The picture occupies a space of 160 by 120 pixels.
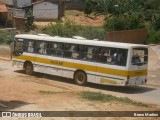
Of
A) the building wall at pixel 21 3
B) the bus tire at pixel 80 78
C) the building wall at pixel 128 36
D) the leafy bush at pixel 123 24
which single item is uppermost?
the building wall at pixel 21 3

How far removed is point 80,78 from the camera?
74.0 feet

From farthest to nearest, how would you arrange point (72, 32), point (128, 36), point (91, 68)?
point (72, 32), point (128, 36), point (91, 68)

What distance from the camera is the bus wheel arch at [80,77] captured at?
73.2 feet

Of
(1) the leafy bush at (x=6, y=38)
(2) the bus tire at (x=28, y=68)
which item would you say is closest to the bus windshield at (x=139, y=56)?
(2) the bus tire at (x=28, y=68)

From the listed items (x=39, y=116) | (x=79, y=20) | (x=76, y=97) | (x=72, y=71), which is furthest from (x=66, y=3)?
(x=39, y=116)

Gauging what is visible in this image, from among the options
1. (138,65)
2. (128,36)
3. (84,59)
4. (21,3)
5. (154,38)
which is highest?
(21,3)

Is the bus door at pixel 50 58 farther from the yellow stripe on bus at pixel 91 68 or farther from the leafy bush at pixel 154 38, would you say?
the leafy bush at pixel 154 38

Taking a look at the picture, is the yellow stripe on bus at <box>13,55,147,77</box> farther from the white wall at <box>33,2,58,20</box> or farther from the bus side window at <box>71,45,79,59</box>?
the white wall at <box>33,2,58,20</box>

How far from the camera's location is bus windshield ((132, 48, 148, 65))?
815 inches

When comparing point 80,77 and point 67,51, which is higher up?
point 67,51

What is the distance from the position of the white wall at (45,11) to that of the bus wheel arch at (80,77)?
36.7 metres

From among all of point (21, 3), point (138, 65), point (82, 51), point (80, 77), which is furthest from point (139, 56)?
point (21, 3)

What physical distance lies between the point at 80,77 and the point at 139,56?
11.6 ft

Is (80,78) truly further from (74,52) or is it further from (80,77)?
(74,52)
